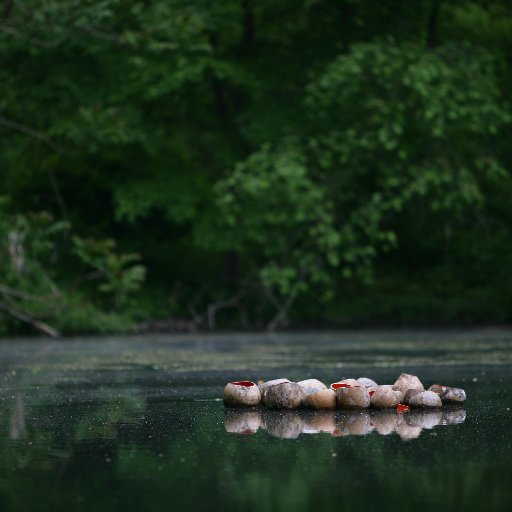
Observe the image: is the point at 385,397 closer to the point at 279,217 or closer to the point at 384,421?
the point at 384,421

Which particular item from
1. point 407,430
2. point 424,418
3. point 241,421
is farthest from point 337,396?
point 407,430

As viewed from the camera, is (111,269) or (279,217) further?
(279,217)

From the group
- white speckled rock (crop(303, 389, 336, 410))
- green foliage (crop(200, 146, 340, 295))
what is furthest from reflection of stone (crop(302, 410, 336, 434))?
green foliage (crop(200, 146, 340, 295))

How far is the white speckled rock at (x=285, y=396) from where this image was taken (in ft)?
41.6

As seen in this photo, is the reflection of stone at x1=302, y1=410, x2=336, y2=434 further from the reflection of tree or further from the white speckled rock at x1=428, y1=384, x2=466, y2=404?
the reflection of tree

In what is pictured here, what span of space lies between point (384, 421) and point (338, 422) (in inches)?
15.6

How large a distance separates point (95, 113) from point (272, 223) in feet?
16.5

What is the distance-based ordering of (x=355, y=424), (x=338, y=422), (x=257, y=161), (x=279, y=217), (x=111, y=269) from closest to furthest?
(x=355, y=424) < (x=338, y=422) < (x=111, y=269) < (x=279, y=217) < (x=257, y=161)

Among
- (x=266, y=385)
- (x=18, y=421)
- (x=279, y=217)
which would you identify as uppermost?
(x=279, y=217)

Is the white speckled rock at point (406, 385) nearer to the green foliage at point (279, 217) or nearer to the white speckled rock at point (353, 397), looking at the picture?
the white speckled rock at point (353, 397)

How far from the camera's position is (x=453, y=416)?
476 inches

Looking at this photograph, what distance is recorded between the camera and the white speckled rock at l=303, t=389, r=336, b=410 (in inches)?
498

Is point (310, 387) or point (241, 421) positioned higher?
point (310, 387)

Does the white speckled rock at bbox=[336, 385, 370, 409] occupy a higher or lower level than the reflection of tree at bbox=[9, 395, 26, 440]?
higher
